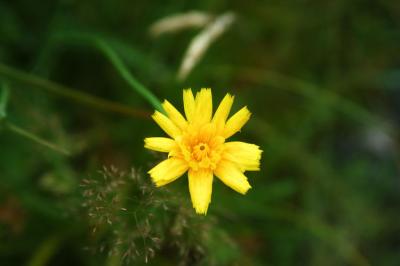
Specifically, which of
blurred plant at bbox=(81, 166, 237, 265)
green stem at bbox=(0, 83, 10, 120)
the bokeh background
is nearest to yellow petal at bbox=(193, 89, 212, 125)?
blurred plant at bbox=(81, 166, 237, 265)

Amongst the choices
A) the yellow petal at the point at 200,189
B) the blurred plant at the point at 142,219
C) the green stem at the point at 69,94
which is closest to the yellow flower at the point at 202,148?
the yellow petal at the point at 200,189

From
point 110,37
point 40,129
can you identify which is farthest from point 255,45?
point 40,129

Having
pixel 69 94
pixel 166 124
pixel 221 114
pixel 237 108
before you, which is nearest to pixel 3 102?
pixel 69 94

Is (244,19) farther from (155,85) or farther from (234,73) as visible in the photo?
(155,85)

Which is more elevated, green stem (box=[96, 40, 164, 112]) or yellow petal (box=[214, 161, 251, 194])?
green stem (box=[96, 40, 164, 112])

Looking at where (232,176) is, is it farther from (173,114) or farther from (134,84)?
(134,84)

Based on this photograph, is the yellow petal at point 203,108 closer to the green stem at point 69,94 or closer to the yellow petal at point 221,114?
the yellow petal at point 221,114

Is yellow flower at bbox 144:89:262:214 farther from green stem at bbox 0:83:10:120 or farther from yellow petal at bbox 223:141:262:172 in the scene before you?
green stem at bbox 0:83:10:120
